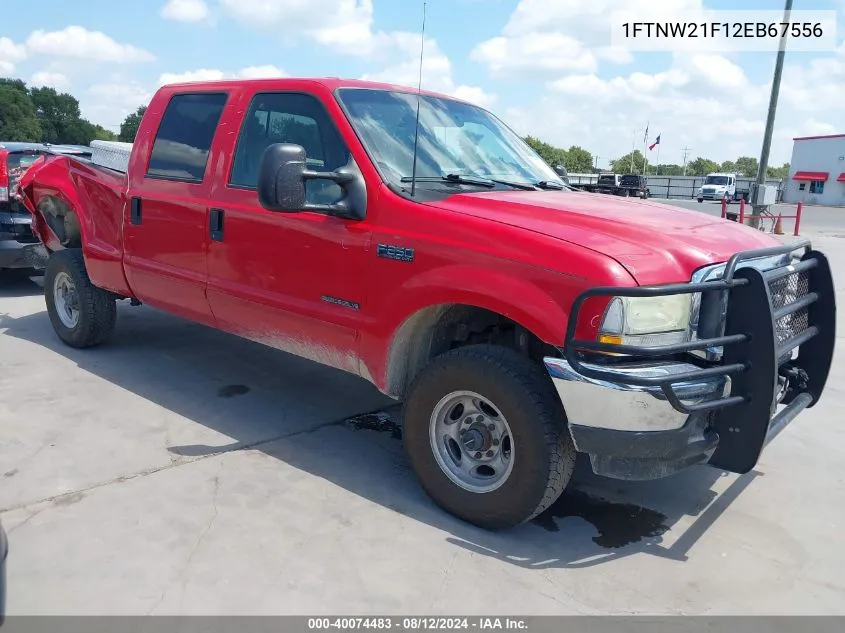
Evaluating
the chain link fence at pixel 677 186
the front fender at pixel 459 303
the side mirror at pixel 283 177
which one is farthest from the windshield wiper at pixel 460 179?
the chain link fence at pixel 677 186

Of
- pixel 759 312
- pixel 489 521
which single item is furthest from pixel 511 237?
pixel 489 521

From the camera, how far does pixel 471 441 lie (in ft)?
11.1

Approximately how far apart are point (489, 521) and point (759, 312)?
149 centimetres

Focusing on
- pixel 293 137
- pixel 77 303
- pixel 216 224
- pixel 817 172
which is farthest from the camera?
pixel 817 172

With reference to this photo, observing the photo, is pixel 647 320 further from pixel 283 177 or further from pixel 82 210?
pixel 82 210

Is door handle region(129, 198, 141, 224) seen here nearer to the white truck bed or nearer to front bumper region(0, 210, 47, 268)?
the white truck bed

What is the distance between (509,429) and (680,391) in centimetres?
74

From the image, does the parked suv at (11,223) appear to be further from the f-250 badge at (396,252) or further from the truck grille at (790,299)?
the truck grille at (790,299)

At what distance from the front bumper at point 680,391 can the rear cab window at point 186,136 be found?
281 cm

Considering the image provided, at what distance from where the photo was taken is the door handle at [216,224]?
436 cm

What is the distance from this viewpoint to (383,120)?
3979 mm

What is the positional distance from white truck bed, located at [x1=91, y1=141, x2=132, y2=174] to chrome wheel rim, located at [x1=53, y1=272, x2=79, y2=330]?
99cm

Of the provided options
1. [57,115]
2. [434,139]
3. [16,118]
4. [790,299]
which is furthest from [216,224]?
[57,115]

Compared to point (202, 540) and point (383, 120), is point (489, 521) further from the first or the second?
point (383, 120)
